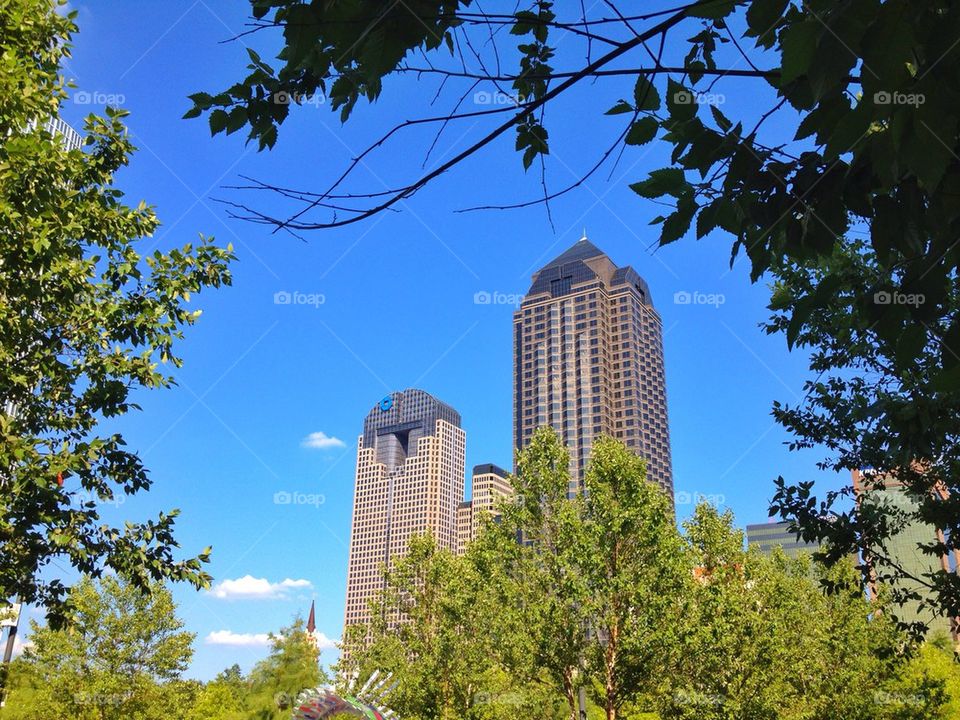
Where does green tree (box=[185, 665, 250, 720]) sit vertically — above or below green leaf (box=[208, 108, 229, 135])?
below

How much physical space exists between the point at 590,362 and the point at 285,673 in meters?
119

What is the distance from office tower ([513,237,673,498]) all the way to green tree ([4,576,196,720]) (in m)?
122

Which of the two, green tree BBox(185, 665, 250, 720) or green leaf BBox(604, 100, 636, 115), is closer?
green leaf BBox(604, 100, 636, 115)

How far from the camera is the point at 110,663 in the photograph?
2553 cm

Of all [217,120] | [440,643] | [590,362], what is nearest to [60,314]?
[217,120]

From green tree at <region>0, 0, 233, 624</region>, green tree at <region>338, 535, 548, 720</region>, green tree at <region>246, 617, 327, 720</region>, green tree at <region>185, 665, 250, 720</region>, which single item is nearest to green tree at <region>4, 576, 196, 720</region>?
green tree at <region>185, 665, 250, 720</region>

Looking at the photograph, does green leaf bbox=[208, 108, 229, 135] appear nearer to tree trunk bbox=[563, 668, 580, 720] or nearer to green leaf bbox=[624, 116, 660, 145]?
green leaf bbox=[624, 116, 660, 145]

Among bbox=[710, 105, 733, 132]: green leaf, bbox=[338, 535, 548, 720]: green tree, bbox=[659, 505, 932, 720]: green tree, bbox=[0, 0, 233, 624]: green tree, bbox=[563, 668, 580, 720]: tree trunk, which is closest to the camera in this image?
bbox=[710, 105, 733, 132]: green leaf

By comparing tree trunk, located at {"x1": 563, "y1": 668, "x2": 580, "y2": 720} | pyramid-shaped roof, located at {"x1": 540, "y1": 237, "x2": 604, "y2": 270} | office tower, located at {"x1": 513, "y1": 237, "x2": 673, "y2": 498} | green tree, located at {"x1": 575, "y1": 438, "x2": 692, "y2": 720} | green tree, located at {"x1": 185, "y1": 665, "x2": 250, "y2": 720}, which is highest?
pyramid-shaped roof, located at {"x1": 540, "y1": 237, "x2": 604, "y2": 270}

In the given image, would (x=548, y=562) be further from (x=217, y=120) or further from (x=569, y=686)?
(x=217, y=120)

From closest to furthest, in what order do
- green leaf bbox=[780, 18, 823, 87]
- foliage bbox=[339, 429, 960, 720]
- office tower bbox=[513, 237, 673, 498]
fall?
green leaf bbox=[780, 18, 823, 87]
foliage bbox=[339, 429, 960, 720]
office tower bbox=[513, 237, 673, 498]

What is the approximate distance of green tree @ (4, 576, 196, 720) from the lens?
80.6 ft

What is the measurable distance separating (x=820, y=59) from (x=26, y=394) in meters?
9.66

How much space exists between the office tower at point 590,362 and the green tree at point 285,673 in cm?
10639
